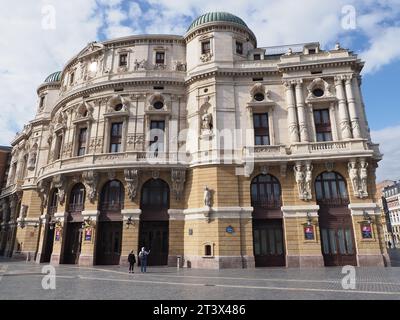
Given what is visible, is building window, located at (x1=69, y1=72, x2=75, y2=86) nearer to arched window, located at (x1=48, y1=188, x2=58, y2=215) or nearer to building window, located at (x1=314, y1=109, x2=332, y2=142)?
arched window, located at (x1=48, y1=188, x2=58, y2=215)

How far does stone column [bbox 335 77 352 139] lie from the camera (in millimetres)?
27930

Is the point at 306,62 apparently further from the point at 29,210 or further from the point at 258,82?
the point at 29,210

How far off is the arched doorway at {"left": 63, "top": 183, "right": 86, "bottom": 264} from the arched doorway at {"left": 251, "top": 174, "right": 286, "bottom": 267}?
18582 millimetres

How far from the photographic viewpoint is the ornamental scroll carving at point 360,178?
2630 centimetres

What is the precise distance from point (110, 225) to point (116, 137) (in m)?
9.72

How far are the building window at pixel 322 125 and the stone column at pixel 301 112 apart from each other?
151 centimetres

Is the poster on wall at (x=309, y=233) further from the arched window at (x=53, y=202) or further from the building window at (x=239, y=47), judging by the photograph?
the arched window at (x=53, y=202)

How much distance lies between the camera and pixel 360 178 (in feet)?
86.7

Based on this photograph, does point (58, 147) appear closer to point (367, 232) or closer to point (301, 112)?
point (301, 112)

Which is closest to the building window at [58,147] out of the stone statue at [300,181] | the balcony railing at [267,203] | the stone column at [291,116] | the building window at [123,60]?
the building window at [123,60]

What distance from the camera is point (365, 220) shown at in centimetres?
2581

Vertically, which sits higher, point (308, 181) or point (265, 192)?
point (308, 181)

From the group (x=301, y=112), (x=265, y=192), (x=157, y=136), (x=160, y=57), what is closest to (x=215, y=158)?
(x=265, y=192)
